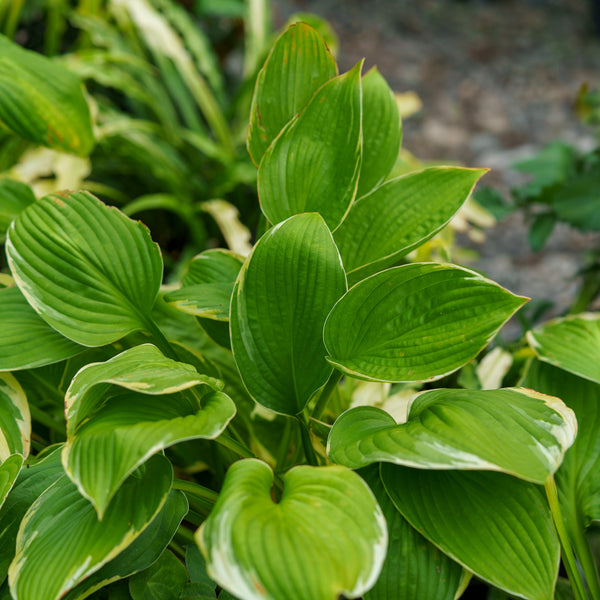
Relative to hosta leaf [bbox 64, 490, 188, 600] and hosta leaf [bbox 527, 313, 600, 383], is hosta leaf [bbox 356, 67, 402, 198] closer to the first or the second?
hosta leaf [bbox 527, 313, 600, 383]

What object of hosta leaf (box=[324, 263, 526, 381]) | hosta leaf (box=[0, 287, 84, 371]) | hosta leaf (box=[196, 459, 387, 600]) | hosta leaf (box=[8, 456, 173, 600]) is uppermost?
hosta leaf (box=[324, 263, 526, 381])

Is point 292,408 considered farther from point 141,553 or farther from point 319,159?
point 319,159

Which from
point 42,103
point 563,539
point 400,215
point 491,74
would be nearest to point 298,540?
point 563,539

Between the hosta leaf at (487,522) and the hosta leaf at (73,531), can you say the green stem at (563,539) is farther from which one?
the hosta leaf at (73,531)

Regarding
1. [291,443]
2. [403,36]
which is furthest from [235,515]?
[403,36]

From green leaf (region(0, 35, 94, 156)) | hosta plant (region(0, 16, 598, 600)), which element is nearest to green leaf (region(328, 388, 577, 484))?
hosta plant (region(0, 16, 598, 600))

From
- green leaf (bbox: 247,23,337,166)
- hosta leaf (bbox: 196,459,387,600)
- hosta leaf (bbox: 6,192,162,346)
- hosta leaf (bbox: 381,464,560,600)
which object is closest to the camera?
hosta leaf (bbox: 196,459,387,600)
